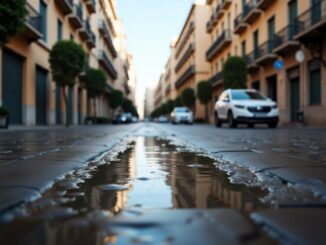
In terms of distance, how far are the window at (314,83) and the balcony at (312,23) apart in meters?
1.34

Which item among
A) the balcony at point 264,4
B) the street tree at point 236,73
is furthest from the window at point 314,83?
the balcony at point 264,4

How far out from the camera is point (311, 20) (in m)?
19.2

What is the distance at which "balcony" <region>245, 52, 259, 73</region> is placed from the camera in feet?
89.6

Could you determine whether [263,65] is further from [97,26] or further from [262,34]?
[97,26]

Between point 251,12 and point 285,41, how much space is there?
6.34 m

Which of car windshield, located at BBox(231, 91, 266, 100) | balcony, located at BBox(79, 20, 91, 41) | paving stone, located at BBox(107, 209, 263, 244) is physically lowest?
paving stone, located at BBox(107, 209, 263, 244)

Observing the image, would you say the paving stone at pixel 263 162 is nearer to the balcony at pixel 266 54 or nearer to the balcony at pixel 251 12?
the balcony at pixel 266 54

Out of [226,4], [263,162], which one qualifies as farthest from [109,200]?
[226,4]

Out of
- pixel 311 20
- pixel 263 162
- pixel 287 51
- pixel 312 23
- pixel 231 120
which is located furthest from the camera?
pixel 287 51

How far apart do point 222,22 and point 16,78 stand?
82.4 ft

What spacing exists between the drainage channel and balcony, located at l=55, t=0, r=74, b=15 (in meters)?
24.3

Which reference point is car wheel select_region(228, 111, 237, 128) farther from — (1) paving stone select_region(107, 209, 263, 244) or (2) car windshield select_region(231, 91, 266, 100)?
(1) paving stone select_region(107, 209, 263, 244)

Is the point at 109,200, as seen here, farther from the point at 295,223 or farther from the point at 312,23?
the point at 312,23

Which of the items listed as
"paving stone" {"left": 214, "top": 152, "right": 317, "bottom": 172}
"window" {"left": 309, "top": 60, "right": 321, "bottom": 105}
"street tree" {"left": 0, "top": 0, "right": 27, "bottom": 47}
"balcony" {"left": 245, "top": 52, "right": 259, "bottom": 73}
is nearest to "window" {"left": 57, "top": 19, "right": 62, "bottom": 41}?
"balcony" {"left": 245, "top": 52, "right": 259, "bottom": 73}
